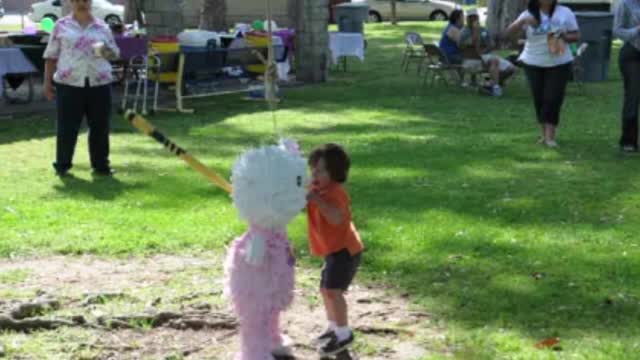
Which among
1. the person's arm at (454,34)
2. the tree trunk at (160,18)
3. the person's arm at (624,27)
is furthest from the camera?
the person's arm at (454,34)

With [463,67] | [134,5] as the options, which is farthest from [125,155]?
[134,5]

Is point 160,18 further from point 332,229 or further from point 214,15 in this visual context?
point 332,229

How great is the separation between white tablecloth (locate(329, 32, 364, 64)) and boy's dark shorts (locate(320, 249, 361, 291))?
623 inches

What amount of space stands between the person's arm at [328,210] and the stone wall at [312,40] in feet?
45.1

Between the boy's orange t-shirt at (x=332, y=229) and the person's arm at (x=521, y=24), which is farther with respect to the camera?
the person's arm at (x=521, y=24)

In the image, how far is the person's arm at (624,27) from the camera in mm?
9336

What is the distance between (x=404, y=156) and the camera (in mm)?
10000

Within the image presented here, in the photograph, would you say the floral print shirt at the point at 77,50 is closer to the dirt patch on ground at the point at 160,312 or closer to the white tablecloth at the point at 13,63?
the dirt patch on ground at the point at 160,312

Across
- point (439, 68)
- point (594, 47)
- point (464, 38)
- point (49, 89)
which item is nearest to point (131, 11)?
point (439, 68)

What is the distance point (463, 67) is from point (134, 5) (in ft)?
32.4

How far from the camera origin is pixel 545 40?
983 centimetres

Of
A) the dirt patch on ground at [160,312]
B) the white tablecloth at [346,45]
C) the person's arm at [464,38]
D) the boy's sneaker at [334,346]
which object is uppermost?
the person's arm at [464,38]

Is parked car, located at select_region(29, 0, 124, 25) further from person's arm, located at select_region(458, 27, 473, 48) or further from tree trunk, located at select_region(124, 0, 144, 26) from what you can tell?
person's arm, located at select_region(458, 27, 473, 48)

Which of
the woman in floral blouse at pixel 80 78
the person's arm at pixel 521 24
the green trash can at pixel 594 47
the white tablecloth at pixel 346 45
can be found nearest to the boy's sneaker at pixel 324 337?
the woman in floral blouse at pixel 80 78
